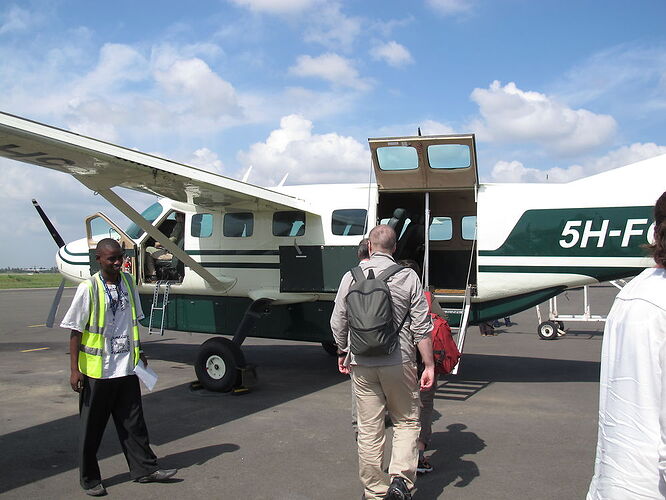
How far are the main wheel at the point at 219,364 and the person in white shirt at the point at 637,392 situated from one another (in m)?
6.29

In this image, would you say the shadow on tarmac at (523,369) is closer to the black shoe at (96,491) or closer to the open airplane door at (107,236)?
the open airplane door at (107,236)

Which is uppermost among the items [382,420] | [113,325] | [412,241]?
[412,241]

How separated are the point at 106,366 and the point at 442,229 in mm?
6260

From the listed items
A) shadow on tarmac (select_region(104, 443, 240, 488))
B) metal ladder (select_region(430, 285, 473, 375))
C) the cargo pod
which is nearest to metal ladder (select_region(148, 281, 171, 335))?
the cargo pod

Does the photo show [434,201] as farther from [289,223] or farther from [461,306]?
[289,223]

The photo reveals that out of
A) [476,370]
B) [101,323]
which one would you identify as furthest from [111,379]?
[476,370]

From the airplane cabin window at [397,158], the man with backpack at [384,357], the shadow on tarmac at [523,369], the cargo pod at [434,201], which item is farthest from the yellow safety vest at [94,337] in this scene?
the shadow on tarmac at [523,369]

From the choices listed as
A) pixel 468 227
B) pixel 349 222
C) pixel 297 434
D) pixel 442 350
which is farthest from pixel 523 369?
pixel 442 350

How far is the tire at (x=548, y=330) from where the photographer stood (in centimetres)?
1386

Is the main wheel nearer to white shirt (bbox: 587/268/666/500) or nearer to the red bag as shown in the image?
the red bag

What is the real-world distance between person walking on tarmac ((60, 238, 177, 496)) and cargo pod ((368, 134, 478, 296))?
4.26 metres

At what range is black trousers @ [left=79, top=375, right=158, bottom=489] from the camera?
4234mm

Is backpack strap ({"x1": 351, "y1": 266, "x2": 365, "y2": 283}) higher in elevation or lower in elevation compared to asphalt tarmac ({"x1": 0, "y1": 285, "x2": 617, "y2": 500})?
higher

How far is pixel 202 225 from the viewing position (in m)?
9.25
